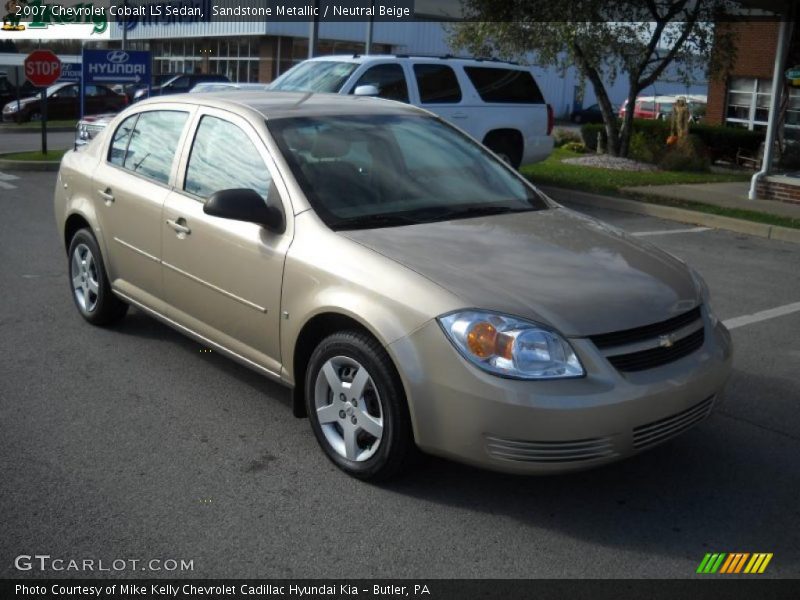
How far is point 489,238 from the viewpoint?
4.62m

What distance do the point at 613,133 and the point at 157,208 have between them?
16106mm

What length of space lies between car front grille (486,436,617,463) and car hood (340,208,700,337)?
17.3 inches

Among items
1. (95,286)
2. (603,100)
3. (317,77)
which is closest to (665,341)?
(95,286)

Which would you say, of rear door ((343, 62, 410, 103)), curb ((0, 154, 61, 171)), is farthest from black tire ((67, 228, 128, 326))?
curb ((0, 154, 61, 171))

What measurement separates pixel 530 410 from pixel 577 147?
21588mm

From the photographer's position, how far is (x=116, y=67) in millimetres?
19938

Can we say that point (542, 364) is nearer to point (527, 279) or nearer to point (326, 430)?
point (527, 279)

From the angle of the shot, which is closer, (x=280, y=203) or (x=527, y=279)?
(x=527, y=279)

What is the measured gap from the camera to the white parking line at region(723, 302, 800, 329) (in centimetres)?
725

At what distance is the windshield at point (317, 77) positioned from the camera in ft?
44.1

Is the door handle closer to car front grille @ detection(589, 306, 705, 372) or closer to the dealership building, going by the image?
car front grille @ detection(589, 306, 705, 372)

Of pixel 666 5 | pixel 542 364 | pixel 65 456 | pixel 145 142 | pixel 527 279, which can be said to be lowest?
pixel 65 456

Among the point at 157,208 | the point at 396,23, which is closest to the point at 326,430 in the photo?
the point at 157,208

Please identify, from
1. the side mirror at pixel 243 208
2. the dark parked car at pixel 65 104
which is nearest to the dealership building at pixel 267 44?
the dark parked car at pixel 65 104
